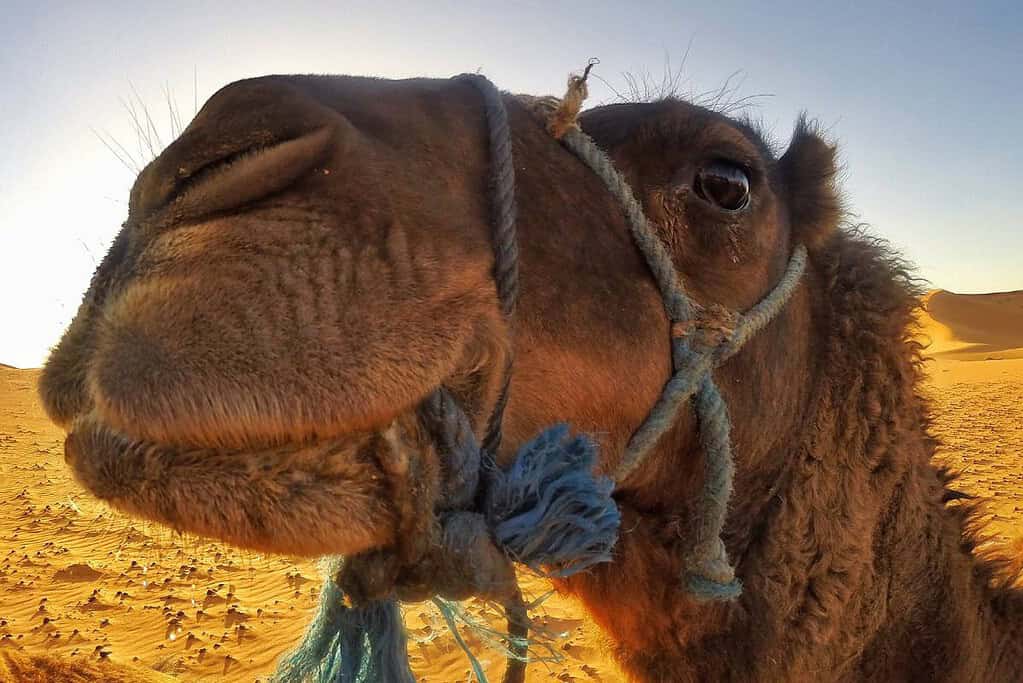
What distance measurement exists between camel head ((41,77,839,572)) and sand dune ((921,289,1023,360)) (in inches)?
1778

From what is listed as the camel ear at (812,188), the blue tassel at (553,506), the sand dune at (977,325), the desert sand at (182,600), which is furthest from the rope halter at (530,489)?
the sand dune at (977,325)

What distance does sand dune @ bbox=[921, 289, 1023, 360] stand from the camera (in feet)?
146

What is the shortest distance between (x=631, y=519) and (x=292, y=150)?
150cm

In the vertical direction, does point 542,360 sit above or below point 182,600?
above

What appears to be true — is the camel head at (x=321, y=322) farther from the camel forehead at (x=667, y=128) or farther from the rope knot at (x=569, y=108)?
the camel forehead at (x=667, y=128)

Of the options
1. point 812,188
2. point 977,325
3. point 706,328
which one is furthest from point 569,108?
point 977,325

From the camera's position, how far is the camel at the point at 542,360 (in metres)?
1.28

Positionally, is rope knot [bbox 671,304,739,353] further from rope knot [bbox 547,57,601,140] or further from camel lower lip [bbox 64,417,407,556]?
camel lower lip [bbox 64,417,407,556]

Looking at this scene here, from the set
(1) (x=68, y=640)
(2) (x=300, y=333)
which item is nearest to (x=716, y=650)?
(2) (x=300, y=333)

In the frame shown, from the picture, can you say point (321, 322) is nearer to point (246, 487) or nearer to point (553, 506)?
point (246, 487)

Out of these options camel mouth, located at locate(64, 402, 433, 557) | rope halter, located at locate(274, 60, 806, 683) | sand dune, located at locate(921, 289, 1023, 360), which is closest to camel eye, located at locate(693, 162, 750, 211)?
rope halter, located at locate(274, 60, 806, 683)

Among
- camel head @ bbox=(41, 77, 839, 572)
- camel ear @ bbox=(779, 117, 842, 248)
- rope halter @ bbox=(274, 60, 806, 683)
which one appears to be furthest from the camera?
camel ear @ bbox=(779, 117, 842, 248)

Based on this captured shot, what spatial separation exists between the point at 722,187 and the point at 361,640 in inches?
69.6

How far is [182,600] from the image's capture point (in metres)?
8.35
